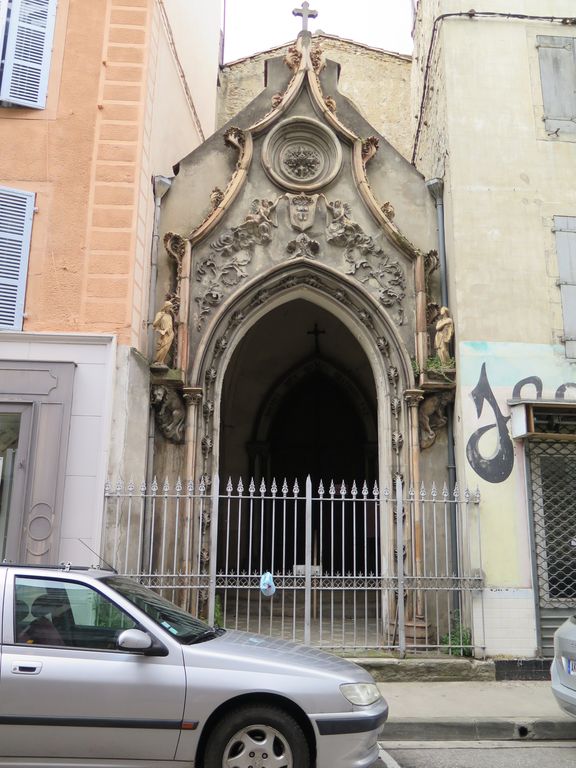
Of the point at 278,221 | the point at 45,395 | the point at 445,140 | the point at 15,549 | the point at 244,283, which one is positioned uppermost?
the point at 445,140

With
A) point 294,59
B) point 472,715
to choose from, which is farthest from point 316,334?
point 472,715

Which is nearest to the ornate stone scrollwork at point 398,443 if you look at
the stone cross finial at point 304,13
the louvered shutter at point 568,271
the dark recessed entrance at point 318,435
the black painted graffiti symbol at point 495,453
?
the black painted graffiti symbol at point 495,453

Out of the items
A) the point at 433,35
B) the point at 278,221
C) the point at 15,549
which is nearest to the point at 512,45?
the point at 433,35

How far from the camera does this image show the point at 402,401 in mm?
10211

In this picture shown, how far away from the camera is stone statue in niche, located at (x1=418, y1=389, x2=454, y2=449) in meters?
10.1

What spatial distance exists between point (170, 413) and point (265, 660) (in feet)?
18.8

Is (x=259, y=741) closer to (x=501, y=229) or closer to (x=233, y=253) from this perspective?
(x=233, y=253)

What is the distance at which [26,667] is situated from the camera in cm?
445

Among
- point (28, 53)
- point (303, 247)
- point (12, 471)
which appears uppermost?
point (28, 53)

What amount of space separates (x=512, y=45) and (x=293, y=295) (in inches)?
193

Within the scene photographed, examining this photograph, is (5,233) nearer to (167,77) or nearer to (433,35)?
(167,77)

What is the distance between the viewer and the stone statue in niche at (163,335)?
991 centimetres

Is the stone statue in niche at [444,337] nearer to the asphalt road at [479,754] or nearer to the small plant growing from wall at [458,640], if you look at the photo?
the small plant growing from wall at [458,640]

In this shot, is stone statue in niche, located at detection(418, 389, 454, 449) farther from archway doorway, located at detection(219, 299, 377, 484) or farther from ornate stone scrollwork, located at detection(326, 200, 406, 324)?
archway doorway, located at detection(219, 299, 377, 484)
